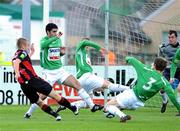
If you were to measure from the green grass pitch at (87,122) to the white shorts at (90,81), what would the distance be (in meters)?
0.65

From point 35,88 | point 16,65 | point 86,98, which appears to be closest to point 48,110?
point 35,88

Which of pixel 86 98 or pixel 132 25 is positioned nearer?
pixel 86 98

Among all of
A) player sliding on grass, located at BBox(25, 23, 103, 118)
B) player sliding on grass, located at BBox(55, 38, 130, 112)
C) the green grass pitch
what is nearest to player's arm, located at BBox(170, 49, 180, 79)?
the green grass pitch

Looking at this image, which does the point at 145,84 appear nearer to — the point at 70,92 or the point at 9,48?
the point at 70,92

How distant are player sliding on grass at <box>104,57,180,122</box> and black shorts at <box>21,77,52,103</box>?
1448mm

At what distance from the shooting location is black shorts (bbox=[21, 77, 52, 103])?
17703 mm

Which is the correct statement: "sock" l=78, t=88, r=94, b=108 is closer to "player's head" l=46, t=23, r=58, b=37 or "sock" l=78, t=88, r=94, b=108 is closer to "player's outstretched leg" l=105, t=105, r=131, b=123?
"player's head" l=46, t=23, r=58, b=37

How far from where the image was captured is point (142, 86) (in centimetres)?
1684

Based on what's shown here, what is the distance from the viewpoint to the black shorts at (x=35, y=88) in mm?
17703

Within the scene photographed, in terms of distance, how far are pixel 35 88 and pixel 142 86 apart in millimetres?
2333

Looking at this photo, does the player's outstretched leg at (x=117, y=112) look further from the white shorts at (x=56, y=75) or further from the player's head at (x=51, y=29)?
the white shorts at (x=56, y=75)

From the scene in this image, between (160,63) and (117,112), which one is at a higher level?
(160,63)

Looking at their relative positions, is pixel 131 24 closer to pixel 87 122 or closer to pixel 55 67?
pixel 55 67

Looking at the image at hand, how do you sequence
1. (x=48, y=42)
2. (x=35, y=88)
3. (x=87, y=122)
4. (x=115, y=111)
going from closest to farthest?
1. (x=115, y=111)
2. (x=87, y=122)
3. (x=35, y=88)
4. (x=48, y=42)
